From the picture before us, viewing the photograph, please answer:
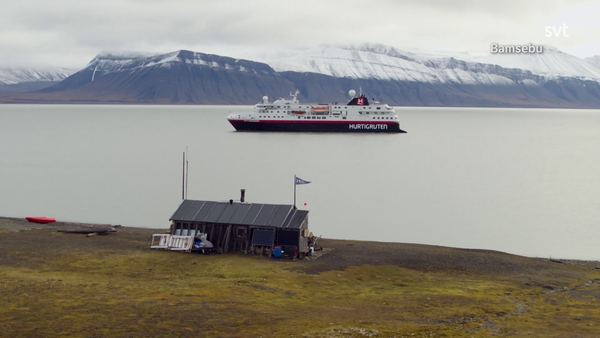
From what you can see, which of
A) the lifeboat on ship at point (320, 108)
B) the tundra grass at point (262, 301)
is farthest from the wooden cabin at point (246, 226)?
the lifeboat on ship at point (320, 108)

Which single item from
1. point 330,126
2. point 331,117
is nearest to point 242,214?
point 331,117

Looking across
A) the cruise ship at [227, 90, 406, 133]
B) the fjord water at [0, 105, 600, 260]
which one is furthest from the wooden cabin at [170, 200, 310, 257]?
the cruise ship at [227, 90, 406, 133]

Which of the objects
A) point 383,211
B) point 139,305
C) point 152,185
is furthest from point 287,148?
point 139,305

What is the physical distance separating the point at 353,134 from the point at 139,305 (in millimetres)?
113329

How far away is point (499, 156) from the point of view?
10119 centimetres

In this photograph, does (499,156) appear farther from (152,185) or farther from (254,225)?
(254,225)

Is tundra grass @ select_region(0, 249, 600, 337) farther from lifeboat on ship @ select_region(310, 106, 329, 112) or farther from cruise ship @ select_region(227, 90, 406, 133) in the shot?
lifeboat on ship @ select_region(310, 106, 329, 112)

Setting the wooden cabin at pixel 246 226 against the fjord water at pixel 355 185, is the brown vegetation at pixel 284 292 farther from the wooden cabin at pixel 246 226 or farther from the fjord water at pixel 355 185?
the fjord water at pixel 355 185

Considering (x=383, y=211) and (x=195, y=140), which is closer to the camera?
(x=383, y=211)

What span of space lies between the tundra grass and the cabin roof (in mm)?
1894

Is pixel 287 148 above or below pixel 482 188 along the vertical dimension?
above

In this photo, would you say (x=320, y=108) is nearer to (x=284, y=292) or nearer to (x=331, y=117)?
(x=331, y=117)

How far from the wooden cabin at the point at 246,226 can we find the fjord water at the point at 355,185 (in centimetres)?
1017

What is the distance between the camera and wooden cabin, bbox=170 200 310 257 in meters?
32.2
